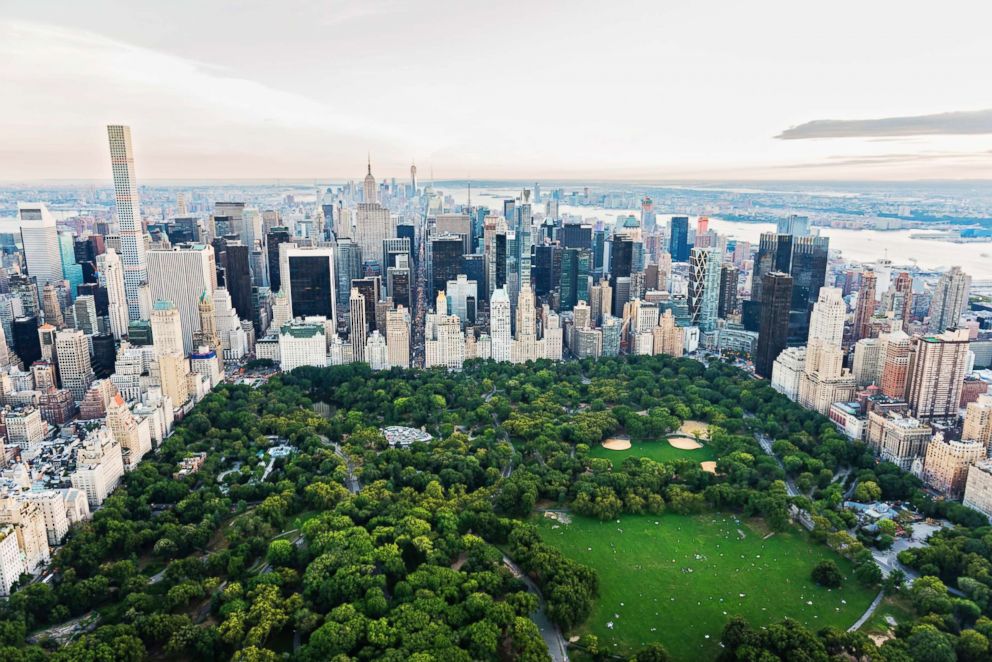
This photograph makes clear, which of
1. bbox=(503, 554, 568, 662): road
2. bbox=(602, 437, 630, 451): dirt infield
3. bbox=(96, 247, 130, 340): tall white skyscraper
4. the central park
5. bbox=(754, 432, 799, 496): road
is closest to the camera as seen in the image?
the central park

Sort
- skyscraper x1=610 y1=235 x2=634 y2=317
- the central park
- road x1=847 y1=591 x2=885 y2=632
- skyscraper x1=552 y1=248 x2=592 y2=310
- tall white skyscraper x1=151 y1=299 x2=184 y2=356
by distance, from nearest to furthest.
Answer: the central park
road x1=847 y1=591 x2=885 y2=632
tall white skyscraper x1=151 y1=299 x2=184 y2=356
skyscraper x1=552 y1=248 x2=592 y2=310
skyscraper x1=610 y1=235 x2=634 y2=317

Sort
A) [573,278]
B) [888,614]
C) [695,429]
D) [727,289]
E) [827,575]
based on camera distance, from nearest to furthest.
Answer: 1. [888,614]
2. [827,575]
3. [695,429]
4. [727,289]
5. [573,278]

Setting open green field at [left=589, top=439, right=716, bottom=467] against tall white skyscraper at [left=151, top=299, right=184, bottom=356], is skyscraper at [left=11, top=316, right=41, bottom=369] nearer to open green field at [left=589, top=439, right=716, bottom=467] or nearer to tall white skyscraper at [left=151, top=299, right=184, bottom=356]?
tall white skyscraper at [left=151, top=299, right=184, bottom=356]

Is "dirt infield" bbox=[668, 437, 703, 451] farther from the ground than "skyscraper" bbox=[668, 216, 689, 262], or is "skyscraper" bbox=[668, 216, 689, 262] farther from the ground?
"skyscraper" bbox=[668, 216, 689, 262]

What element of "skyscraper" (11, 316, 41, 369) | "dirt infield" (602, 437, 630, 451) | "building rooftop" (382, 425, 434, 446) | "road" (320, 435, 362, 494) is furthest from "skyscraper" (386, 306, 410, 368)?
"skyscraper" (11, 316, 41, 369)

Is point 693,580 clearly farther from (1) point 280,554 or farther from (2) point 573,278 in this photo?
(2) point 573,278

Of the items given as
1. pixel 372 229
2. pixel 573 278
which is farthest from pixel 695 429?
pixel 372 229
